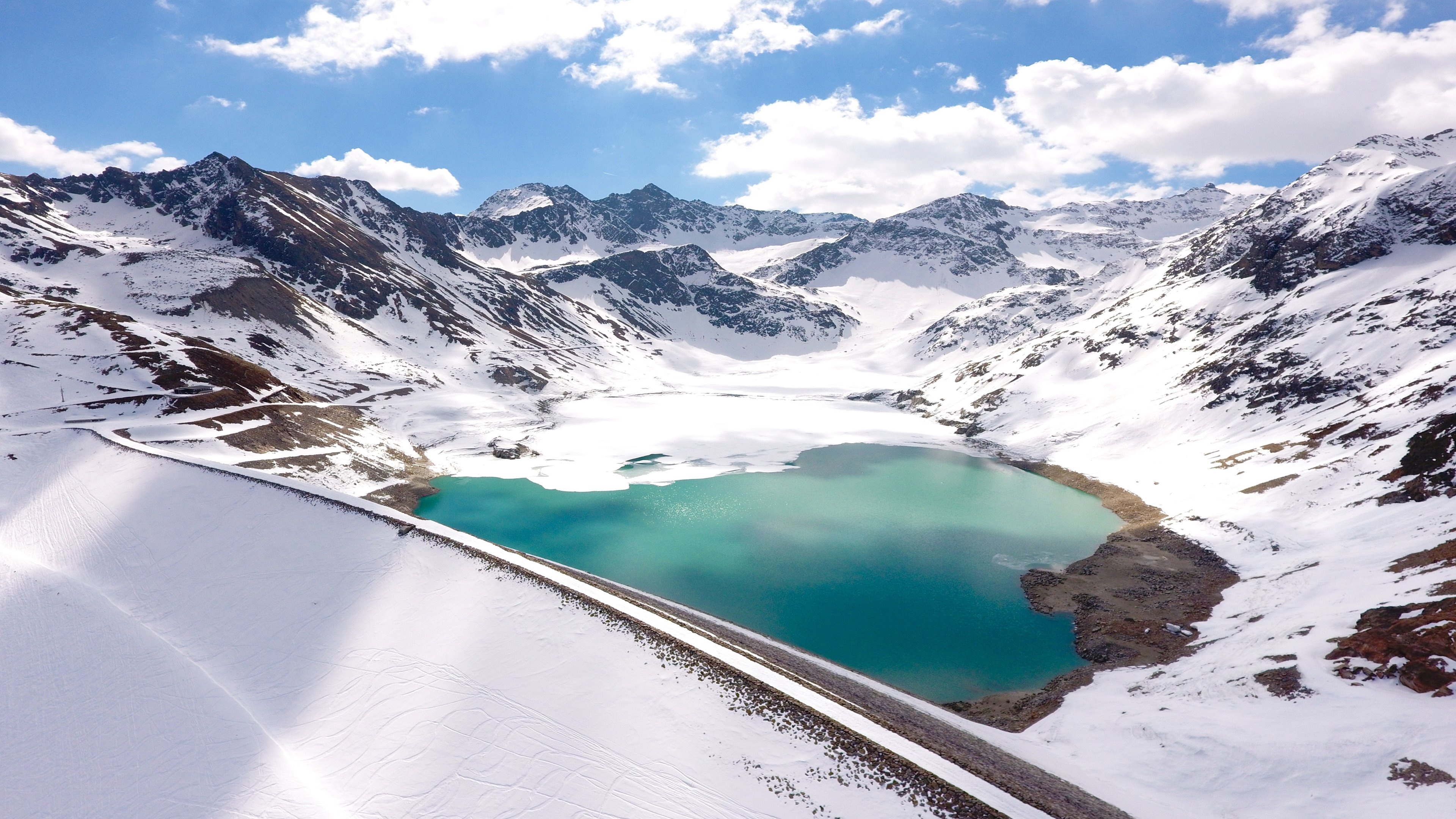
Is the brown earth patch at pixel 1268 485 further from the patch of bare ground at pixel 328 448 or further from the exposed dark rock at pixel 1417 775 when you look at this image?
the patch of bare ground at pixel 328 448

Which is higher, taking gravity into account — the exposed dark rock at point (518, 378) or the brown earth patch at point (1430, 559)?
the exposed dark rock at point (518, 378)

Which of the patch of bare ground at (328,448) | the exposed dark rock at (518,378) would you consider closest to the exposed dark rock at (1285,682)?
the patch of bare ground at (328,448)

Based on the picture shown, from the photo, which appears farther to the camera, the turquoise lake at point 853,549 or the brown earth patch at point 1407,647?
the turquoise lake at point 853,549

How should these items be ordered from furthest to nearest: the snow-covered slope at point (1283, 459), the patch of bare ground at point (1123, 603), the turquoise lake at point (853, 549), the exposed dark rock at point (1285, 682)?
the turquoise lake at point (853, 549)
the patch of bare ground at point (1123, 603)
the exposed dark rock at point (1285, 682)
the snow-covered slope at point (1283, 459)

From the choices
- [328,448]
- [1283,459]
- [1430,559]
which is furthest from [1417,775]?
[328,448]

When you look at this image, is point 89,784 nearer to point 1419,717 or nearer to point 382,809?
point 382,809

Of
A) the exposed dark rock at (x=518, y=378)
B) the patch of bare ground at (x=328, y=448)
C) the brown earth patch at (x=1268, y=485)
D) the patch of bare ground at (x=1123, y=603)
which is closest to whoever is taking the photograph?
the patch of bare ground at (x=1123, y=603)

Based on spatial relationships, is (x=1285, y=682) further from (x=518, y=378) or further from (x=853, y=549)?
(x=518, y=378)
